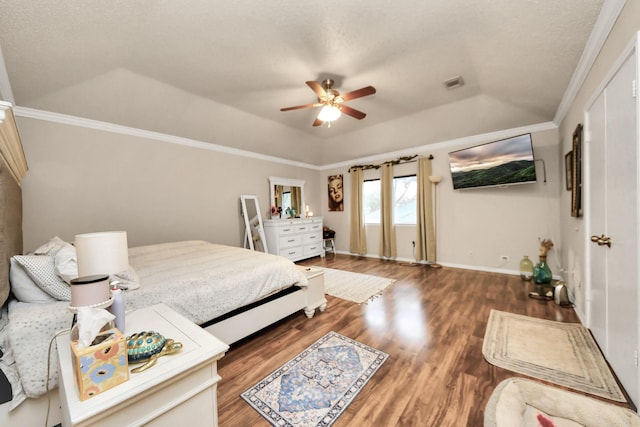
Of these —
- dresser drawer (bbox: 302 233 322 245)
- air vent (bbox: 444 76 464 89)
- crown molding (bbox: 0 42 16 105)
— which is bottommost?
dresser drawer (bbox: 302 233 322 245)

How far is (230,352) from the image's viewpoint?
6.46 ft

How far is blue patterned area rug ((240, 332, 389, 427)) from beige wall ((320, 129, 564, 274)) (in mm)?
3282

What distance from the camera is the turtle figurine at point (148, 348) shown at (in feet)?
2.87

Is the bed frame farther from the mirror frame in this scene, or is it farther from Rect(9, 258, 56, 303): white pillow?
the mirror frame

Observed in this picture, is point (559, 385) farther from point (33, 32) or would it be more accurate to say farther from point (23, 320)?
point (33, 32)

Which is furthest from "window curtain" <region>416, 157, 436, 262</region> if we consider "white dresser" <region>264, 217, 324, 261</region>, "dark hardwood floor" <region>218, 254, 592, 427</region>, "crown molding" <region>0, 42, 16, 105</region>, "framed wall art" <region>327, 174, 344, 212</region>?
"crown molding" <region>0, 42, 16, 105</region>

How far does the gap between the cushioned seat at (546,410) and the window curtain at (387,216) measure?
146 inches

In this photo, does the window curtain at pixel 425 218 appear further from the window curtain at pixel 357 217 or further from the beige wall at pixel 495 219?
the window curtain at pixel 357 217

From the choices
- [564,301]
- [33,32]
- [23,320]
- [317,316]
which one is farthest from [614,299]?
[33,32]

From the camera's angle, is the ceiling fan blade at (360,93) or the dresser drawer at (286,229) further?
the dresser drawer at (286,229)

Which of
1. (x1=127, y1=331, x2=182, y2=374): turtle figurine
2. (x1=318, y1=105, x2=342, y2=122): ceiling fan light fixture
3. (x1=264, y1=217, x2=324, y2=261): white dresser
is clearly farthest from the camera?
(x1=264, y1=217, x2=324, y2=261): white dresser

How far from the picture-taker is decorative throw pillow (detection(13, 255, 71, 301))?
4.30 feet

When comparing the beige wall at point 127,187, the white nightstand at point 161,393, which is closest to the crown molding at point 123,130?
the beige wall at point 127,187

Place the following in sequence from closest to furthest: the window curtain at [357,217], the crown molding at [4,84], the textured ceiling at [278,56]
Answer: the textured ceiling at [278,56]
the crown molding at [4,84]
the window curtain at [357,217]
